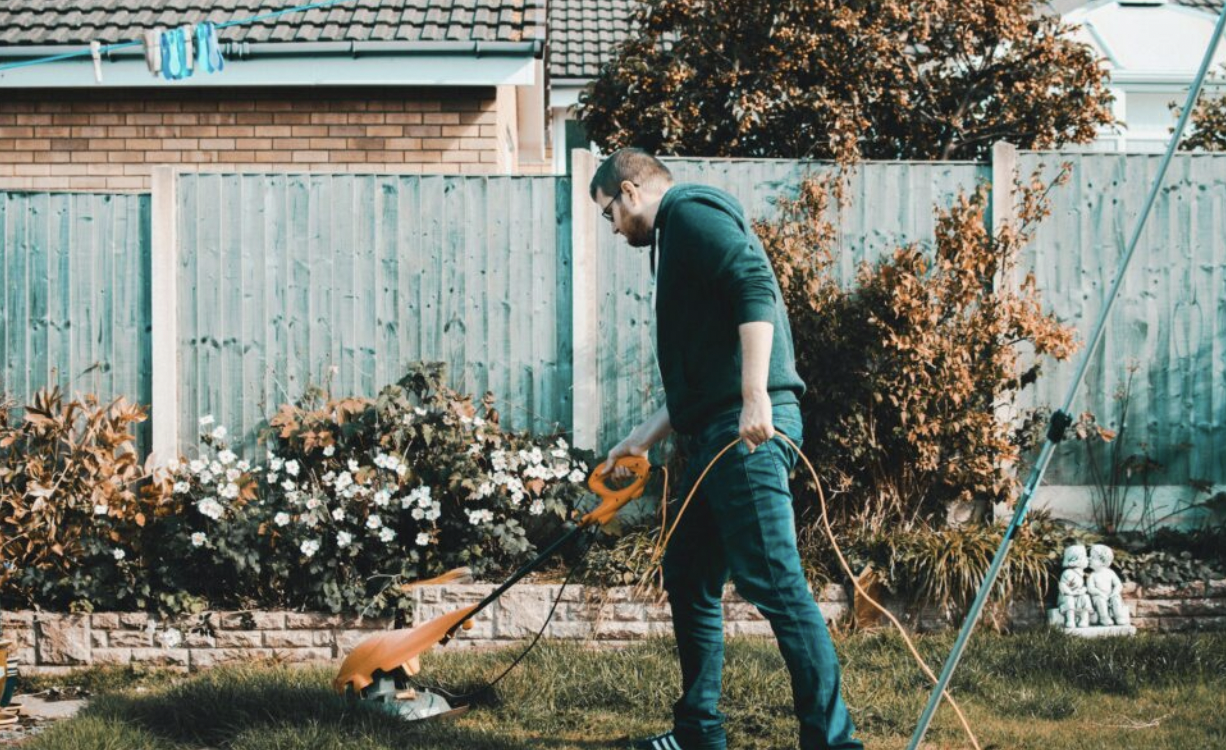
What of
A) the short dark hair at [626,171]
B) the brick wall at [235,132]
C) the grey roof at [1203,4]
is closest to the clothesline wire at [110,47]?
the brick wall at [235,132]

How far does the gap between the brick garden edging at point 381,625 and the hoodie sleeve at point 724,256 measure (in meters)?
2.32

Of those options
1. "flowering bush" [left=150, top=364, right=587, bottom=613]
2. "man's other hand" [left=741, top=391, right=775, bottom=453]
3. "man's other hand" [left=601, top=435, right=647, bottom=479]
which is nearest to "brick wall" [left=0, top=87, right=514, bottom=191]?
"flowering bush" [left=150, top=364, right=587, bottom=613]

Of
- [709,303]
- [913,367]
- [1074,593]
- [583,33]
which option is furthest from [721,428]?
[583,33]

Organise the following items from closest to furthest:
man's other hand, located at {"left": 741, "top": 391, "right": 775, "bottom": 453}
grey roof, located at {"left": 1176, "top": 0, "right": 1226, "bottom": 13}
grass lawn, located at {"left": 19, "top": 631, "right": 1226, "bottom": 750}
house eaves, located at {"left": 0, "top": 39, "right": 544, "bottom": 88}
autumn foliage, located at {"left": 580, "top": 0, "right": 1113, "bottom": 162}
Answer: man's other hand, located at {"left": 741, "top": 391, "right": 775, "bottom": 453} → grass lawn, located at {"left": 19, "top": 631, "right": 1226, "bottom": 750} → house eaves, located at {"left": 0, "top": 39, "right": 544, "bottom": 88} → autumn foliage, located at {"left": 580, "top": 0, "right": 1113, "bottom": 162} → grey roof, located at {"left": 1176, "top": 0, "right": 1226, "bottom": 13}

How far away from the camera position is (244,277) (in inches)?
241

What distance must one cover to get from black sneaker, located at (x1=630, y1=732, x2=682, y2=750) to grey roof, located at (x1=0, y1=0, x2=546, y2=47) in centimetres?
519

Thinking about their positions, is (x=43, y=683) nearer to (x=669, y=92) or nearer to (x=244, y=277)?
(x=244, y=277)

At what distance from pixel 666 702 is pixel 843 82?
6.01 m

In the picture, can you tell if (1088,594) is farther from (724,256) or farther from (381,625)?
(381,625)

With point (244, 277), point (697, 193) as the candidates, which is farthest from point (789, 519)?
point (244, 277)

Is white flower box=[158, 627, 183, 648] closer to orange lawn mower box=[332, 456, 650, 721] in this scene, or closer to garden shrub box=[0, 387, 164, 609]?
garden shrub box=[0, 387, 164, 609]

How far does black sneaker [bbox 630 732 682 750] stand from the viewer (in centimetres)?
380

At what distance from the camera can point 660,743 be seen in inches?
151

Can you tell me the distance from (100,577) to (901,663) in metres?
3.32
